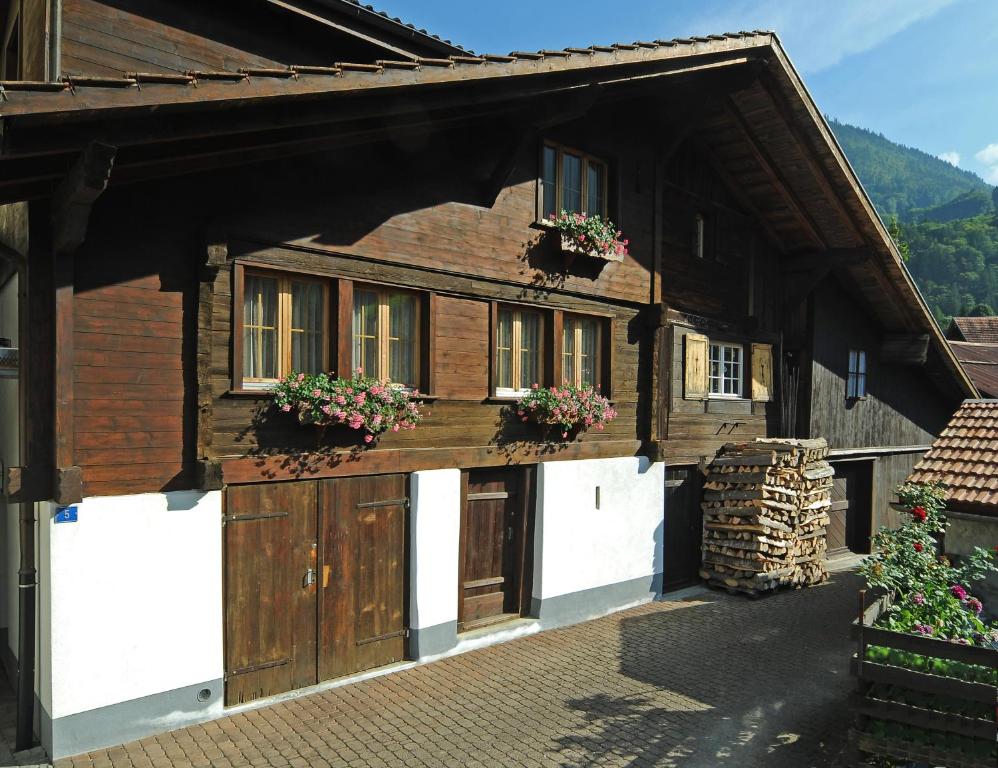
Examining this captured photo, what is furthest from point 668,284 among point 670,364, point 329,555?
point 329,555

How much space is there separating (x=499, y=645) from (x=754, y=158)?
9.47m

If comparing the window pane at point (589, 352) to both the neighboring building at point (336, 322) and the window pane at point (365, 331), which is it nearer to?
the neighboring building at point (336, 322)

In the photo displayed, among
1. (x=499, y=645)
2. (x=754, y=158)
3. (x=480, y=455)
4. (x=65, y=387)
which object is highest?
(x=754, y=158)

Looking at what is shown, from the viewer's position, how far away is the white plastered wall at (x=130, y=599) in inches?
250

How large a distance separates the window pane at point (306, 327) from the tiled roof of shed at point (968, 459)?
23.9 ft

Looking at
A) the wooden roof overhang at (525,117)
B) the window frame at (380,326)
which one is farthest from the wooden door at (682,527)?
the window frame at (380,326)

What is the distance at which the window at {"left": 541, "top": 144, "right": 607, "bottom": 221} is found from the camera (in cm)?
1047

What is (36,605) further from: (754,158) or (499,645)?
(754,158)

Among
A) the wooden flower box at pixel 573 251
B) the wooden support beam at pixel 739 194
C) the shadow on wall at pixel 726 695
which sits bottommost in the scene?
the shadow on wall at pixel 726 695

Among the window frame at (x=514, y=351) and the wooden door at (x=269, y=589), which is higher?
the window frame at (x=514, y=351)

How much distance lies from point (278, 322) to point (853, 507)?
573 inches

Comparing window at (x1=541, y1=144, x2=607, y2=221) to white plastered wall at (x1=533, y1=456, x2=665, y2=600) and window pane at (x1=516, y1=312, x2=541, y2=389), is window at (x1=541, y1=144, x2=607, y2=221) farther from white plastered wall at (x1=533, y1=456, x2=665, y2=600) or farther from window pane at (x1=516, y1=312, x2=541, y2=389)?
white plastered wall at (x1=533, y1=456, x2=665, y2=600)

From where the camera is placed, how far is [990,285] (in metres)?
87.5

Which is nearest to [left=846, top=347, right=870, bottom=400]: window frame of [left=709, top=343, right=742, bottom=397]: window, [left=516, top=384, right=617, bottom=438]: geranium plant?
[left=709, top=343, right=742, bottom=397]: window
